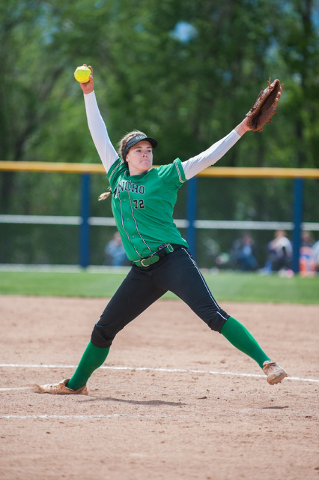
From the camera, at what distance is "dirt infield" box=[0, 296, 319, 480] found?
3.30 m

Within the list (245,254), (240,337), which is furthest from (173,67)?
(240,337)

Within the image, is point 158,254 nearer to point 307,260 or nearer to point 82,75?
point 82,75

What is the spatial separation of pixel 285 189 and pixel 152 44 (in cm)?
816

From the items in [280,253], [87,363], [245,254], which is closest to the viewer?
[87,363]

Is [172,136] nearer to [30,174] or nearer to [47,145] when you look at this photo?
[30,174]

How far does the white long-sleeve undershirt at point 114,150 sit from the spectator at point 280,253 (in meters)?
12.0

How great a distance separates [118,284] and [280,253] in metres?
5.52

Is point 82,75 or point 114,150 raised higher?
point 82,75

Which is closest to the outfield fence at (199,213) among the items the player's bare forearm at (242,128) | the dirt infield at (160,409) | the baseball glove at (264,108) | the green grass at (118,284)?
the green grass at (118,284)

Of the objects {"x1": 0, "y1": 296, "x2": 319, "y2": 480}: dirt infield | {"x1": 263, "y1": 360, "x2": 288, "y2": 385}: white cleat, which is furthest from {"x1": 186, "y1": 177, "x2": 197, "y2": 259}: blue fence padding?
{"x1": 263, "y1": 360, "x2": 288, "y2": 385}: white cleat

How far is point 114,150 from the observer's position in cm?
500

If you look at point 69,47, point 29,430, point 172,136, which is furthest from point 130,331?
point 69,47

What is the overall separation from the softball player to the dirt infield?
0.43m

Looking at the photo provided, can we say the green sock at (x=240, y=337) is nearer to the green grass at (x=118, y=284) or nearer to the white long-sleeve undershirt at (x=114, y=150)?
the white long-sleeve undershirt at (x=114, y=150)
